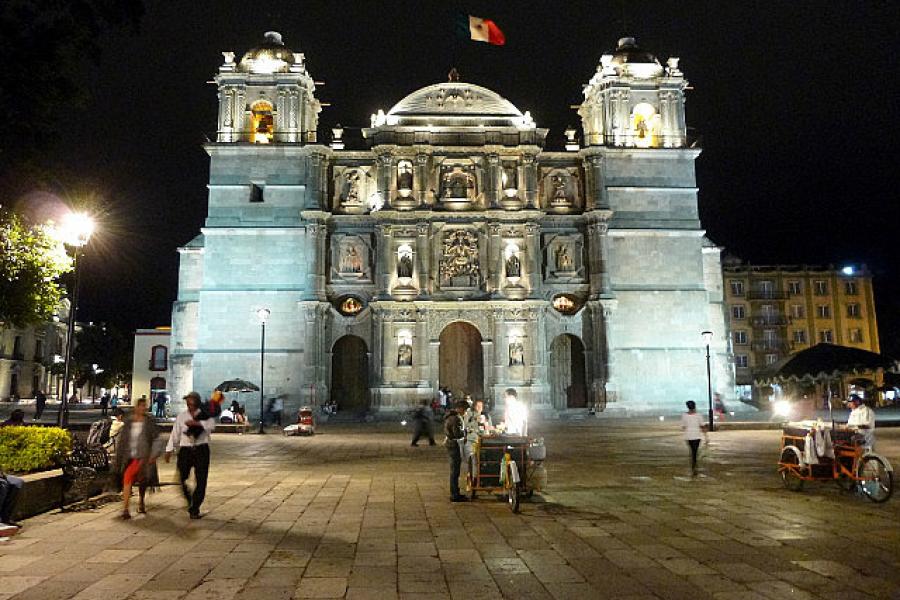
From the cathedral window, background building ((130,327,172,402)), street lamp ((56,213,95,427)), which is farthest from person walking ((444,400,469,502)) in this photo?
background building ((130,327,172,402))

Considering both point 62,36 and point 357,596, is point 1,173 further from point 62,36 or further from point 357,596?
point 357,596

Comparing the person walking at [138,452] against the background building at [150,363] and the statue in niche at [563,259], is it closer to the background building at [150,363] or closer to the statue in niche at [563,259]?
the statue in niche at [563,259]

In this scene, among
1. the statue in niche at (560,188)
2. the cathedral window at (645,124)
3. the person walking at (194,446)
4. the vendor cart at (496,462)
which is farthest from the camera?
the cathedral window at (645,124)

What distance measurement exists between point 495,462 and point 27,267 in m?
10.3

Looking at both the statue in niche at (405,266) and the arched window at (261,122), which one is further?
the arched window at (261,122)

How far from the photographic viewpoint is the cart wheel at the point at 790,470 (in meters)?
11.3

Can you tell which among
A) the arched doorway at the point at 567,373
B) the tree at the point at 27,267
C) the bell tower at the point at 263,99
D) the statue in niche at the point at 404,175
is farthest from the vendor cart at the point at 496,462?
the bell tower at the point at 263,99

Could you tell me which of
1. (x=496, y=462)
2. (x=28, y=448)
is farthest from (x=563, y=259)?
(x=28, y=448)

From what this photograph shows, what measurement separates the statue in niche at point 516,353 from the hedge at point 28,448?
26252mm

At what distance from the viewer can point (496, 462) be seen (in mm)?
10805

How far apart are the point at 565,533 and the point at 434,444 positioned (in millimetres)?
12752

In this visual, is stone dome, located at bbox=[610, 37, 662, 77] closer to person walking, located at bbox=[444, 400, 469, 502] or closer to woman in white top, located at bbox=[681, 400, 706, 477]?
woman in white top, located at bbox=[681, 400, 706, 477]

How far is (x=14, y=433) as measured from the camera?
33.7 feet

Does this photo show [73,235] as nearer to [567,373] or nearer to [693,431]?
[693,431]
